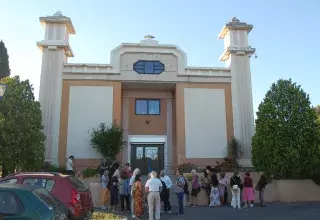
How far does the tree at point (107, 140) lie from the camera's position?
70.6ft

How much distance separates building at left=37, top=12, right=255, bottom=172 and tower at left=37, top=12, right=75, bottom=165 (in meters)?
0.06

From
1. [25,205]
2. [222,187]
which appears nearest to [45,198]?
[25,205]

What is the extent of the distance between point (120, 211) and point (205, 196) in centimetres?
440

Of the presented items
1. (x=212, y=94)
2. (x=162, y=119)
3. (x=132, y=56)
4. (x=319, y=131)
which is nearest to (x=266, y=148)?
(x=319, y=131)

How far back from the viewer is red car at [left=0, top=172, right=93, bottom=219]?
834cm

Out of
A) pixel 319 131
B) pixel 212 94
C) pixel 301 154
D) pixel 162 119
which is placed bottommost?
pixel 301 154

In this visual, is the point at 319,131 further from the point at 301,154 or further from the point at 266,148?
the point at 266,148

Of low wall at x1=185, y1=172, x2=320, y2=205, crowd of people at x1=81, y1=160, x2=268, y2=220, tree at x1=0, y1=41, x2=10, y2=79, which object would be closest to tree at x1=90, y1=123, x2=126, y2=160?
crowd of people at x1=81, y1=160, x2=268, y2=220

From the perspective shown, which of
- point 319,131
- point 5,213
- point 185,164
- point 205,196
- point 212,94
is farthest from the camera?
point 212,94

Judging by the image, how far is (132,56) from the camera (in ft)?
79.0

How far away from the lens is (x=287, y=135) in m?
17.7

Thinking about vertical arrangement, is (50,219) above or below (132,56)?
below

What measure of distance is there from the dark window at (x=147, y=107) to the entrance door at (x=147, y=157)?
2.35m

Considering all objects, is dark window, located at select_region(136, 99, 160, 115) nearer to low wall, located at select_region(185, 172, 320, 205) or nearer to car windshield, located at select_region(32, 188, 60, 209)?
low wall, located at select_region(185, 172, 320, 205)
